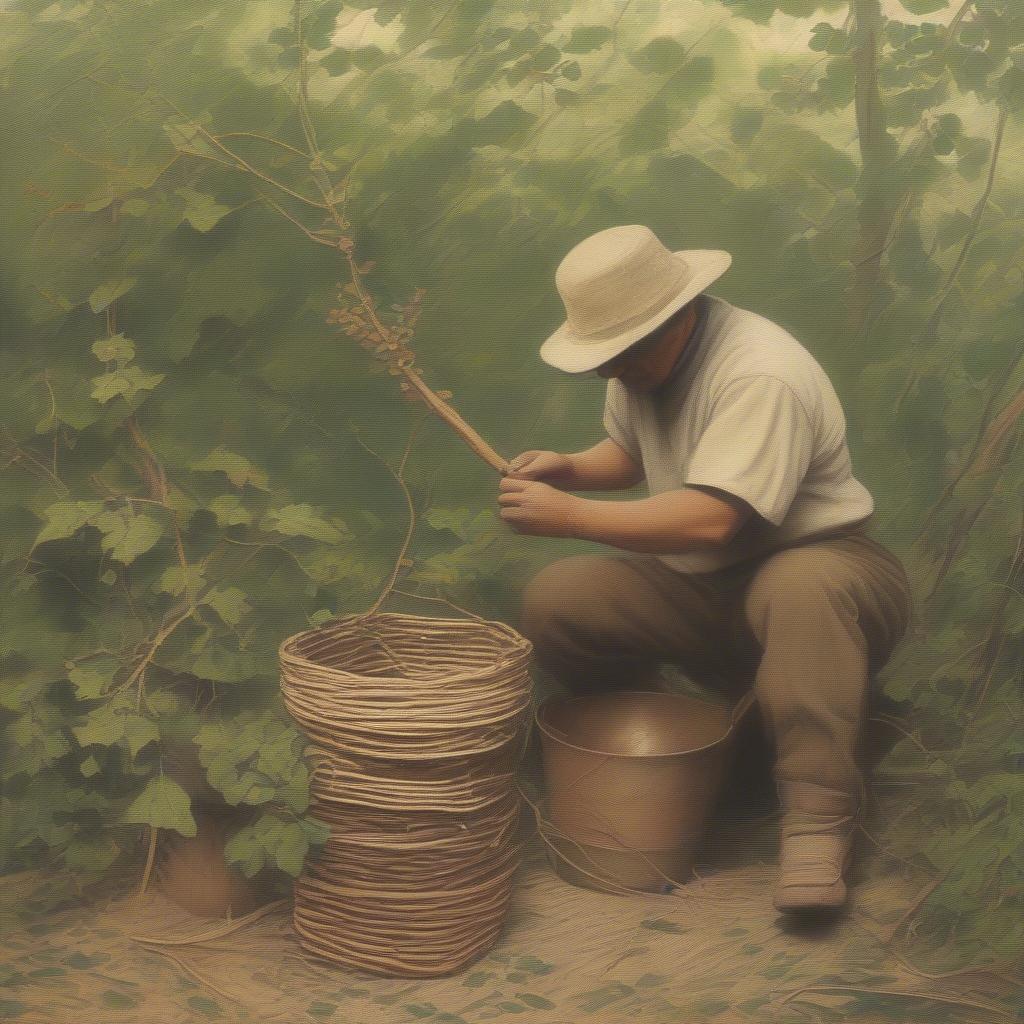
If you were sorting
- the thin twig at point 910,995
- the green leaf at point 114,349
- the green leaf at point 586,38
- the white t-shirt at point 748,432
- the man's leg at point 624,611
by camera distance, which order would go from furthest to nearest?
1. the man's leg at point 624,611
2. the green leaf at point 114,349
3. the green leaf at point 586,38
4. the white t-shirt at point 748,432
5. the thin twig at point 910,995

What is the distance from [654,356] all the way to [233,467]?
95 centimetres

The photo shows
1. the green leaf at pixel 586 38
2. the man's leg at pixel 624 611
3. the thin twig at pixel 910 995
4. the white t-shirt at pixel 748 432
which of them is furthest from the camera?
the man's leg at pixel 624 611

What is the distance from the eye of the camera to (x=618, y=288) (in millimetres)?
2473

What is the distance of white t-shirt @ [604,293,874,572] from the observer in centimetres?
244

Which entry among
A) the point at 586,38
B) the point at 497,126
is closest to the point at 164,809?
the point at 497,126

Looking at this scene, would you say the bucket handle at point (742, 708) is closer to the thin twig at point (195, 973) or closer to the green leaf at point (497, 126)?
the thin twig at point (195, 973)

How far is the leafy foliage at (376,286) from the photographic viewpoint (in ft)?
8.40

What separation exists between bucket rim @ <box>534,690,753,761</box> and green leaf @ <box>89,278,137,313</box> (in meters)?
1.32

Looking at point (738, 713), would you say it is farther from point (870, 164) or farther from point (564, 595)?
point (870, 164)

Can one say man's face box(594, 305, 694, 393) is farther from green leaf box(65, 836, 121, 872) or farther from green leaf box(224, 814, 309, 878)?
green leaf box(65, 836, 121, 872)

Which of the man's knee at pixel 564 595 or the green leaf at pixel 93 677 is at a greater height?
the man's knee at pixel 564 595

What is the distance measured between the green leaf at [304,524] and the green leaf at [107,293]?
57 cm

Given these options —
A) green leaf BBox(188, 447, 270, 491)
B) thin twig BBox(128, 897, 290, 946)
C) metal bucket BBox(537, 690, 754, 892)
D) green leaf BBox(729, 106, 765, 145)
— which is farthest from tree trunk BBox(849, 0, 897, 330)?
thin twig BBox(128, 897, 290, 946)

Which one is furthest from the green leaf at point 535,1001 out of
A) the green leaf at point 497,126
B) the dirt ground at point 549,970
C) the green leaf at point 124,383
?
the green leaf at point 497,126
